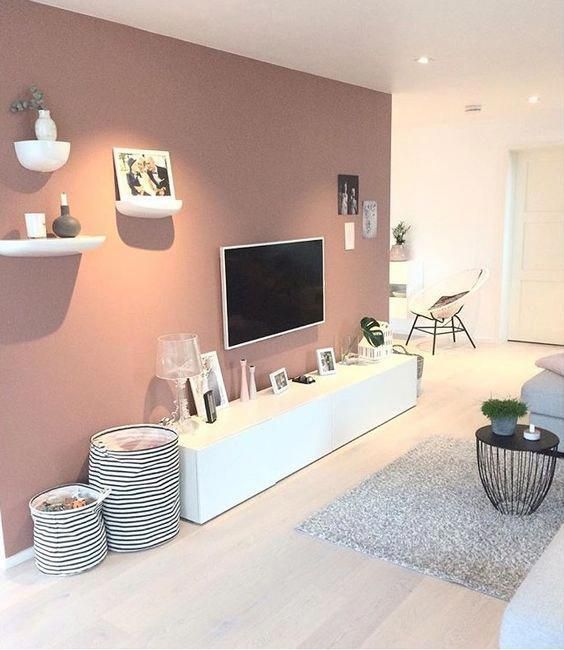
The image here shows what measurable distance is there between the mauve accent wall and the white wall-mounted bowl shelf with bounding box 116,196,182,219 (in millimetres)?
58

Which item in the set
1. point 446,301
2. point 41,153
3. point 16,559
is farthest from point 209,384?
point 446,301

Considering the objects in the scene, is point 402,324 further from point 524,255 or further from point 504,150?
point 504,150

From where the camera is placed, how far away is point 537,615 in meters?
1.68

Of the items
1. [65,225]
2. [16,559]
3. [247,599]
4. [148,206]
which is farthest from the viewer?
[148,206]

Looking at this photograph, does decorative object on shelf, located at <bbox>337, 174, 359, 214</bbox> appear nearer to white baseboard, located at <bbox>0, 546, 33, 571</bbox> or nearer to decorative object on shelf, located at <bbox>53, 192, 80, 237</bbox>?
decorative object on shelf, located at <bbox>53, 192, 80, 237</bbox>

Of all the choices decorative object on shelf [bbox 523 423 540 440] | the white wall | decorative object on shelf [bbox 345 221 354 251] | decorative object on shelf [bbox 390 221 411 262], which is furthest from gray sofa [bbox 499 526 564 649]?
decorative object on shelf [bbox 390 221 411 262]

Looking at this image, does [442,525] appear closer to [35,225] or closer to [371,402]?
[371,402]

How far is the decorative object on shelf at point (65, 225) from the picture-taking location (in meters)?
2.53

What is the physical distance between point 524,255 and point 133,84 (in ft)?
16.1

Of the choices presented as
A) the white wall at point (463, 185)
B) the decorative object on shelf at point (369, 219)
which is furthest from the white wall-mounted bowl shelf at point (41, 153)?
the white wall at point (463, 185)

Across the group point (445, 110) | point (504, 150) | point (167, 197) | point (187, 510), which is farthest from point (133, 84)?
point (504, 150)

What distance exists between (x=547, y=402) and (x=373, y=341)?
124 centimetres

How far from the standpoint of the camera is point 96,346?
2.88 m

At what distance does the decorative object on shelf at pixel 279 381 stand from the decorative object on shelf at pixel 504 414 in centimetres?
123
